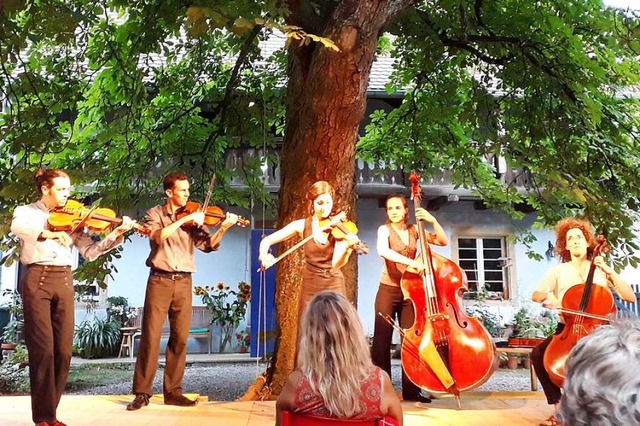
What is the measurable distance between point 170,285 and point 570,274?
2.56 m

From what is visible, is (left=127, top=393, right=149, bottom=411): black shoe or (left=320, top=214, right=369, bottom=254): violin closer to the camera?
(left=320, top=214, right=369, bottom=254): violin

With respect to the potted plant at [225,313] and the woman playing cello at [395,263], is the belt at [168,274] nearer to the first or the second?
the woman playing cello at [395,263]

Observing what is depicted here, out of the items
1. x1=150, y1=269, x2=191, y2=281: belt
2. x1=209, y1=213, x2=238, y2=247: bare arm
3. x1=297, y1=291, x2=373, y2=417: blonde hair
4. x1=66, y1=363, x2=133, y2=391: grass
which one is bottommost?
x1=66, y1=363, x2=133, y2=391: grass

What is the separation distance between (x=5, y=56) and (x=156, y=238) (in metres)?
1.54

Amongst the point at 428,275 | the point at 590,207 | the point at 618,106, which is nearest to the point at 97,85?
the point at 428,275

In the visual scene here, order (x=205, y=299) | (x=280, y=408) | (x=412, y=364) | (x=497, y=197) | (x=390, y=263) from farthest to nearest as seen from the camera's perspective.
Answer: (x=205, y=299)
(x=497, y=197)
(x=390, y=263)
(x=412, y=364)
(x=280, y=408)

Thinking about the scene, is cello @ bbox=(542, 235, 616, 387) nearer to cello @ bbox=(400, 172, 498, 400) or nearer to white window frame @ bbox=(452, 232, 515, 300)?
cello @ bbox=(400, 172, 498, 400)

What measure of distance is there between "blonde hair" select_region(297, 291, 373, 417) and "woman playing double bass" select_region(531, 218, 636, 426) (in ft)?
6.41

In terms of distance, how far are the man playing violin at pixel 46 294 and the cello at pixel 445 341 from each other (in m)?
1.97

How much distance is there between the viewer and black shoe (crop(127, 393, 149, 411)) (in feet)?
12.6

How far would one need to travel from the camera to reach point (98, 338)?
9773 millimetres

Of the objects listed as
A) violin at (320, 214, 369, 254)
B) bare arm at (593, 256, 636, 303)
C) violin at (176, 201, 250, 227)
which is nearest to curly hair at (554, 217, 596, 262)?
bare arm at (593, 256, 636, 303)

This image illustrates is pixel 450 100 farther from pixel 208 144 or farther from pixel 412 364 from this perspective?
pixel 412 364

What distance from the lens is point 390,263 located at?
14.2 ft
